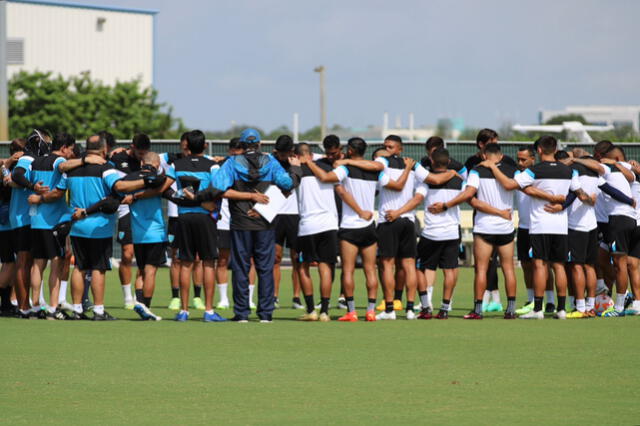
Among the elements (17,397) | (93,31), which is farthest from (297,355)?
(93,31)

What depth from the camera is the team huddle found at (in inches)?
503

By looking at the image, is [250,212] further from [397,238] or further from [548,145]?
[548,145]

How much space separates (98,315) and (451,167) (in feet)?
15.2

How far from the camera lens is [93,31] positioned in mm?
73062

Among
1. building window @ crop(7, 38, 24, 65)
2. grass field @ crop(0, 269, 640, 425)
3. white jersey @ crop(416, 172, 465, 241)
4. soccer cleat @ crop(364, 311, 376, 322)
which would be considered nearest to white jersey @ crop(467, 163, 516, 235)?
white jersey @ crop(416, 172, 465, 241)

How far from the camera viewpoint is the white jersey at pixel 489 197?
43.1 feet

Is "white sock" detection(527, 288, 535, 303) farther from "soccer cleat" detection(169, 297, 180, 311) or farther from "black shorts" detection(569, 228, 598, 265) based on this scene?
"soccer cleat" detection(169, 297, 180, 311)

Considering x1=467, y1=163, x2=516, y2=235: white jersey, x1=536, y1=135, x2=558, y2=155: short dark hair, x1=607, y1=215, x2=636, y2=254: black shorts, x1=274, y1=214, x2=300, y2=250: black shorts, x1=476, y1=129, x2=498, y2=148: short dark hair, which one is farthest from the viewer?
x1=274, y1=214, x2=300, y2=250: black shorts

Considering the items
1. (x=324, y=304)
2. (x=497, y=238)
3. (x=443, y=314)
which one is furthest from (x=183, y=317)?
(x=497, y=238)

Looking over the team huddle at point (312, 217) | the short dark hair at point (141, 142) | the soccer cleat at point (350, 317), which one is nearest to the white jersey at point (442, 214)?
the team huddle at point (312, 217)

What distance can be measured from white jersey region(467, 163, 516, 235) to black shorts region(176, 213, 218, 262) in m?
3.05

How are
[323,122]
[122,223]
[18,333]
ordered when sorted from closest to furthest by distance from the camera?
[18,333] < [122,223] < [323,122]

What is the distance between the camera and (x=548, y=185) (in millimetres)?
13070

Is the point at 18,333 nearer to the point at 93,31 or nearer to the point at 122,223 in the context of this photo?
the point at 122,223
